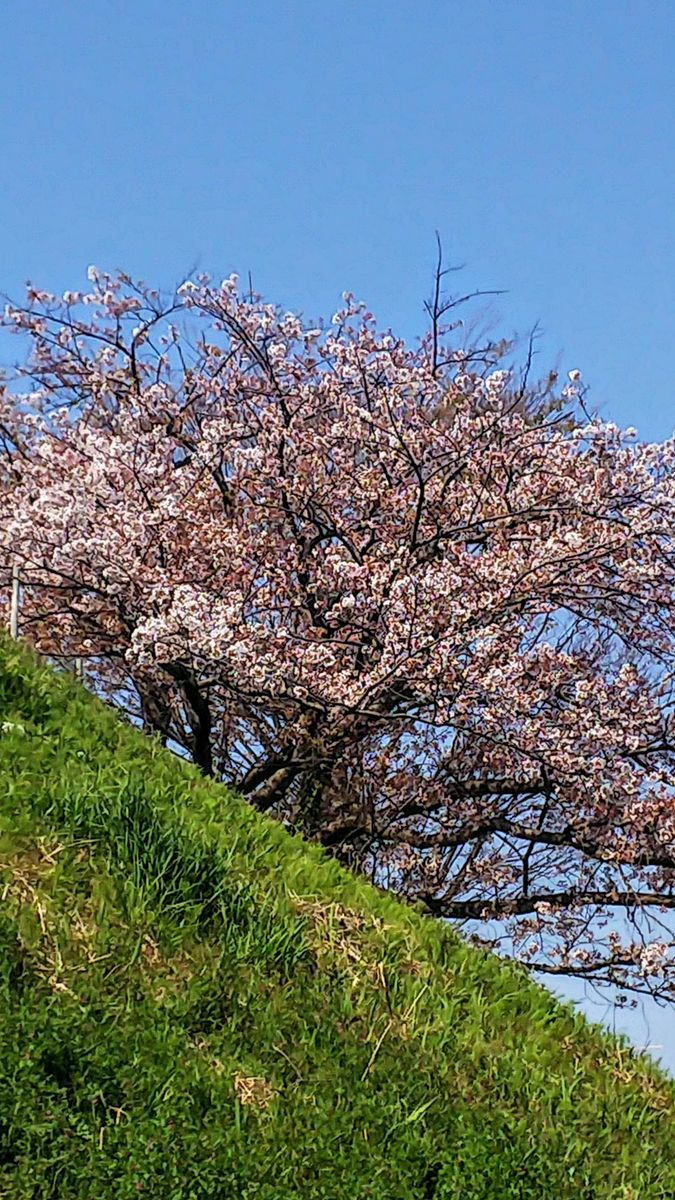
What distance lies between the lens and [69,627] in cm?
1072

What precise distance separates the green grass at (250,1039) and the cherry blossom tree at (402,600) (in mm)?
3798

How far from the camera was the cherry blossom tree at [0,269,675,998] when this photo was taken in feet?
29.9

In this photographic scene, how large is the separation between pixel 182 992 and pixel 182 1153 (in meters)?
0.64

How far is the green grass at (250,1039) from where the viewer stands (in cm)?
351

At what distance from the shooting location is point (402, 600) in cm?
897

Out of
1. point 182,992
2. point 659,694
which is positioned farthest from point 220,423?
point 182,992

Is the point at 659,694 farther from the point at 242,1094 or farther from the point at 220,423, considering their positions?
the point at 242,1094

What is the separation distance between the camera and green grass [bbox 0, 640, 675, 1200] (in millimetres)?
3510

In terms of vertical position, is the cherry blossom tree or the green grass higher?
the cherry blossom tree

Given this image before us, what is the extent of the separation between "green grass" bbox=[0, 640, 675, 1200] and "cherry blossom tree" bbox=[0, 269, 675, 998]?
3.80 m

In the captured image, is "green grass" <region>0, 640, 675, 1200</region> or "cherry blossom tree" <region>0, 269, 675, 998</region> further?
"cherry blossom tree" <region>0, 269, 675, 998</region>

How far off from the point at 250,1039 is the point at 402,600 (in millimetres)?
5241

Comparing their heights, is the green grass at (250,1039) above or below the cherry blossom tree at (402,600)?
below

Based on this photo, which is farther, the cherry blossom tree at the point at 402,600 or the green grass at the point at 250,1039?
the cherry blossom tree at the point at 402,600
